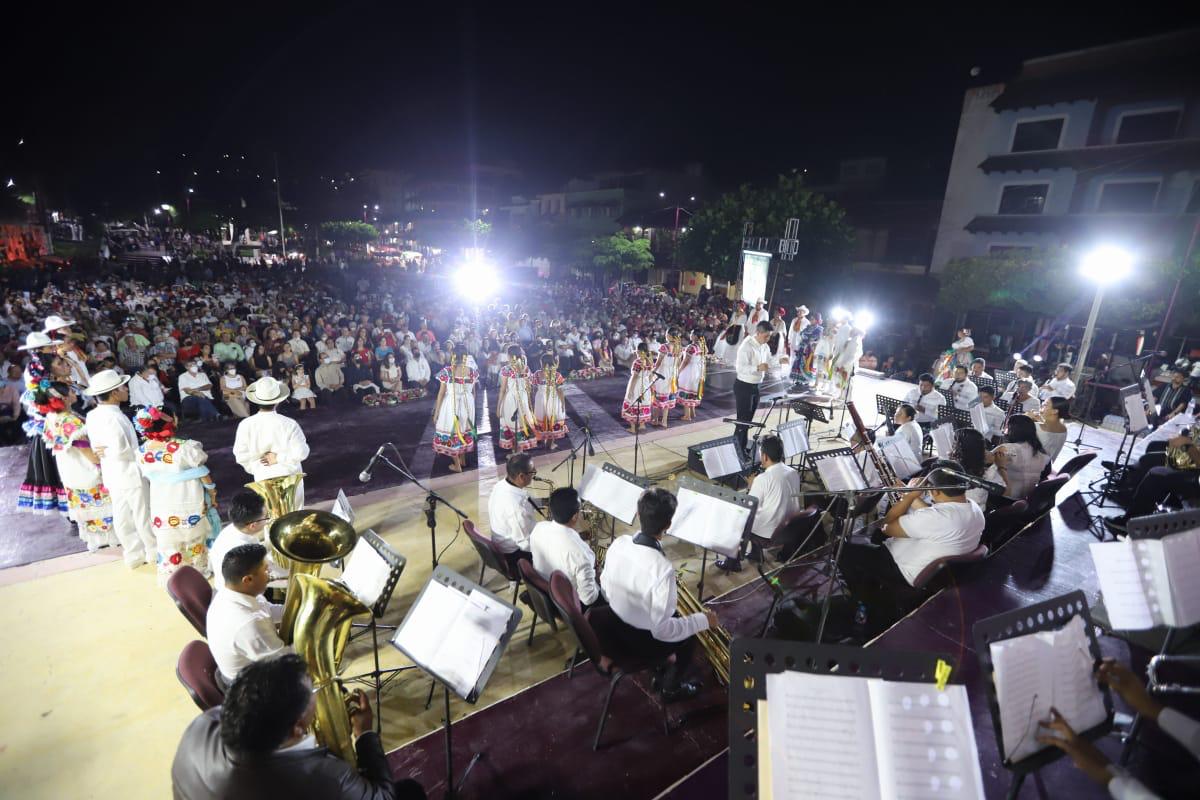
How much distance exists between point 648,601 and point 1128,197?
79.5ft

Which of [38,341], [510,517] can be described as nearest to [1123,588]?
[510,517]

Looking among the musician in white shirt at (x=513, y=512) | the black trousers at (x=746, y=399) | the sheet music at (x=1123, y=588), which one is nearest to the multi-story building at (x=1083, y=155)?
the black trousers at (x=746, y=399)

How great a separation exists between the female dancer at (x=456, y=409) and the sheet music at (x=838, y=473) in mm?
4806

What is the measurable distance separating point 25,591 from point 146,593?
1036mm

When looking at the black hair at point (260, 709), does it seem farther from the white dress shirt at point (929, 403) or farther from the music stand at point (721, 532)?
the white dress shirt at point (929, 403)

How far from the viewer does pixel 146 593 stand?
4.90m

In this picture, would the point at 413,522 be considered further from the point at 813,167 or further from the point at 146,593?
the point at 813,167

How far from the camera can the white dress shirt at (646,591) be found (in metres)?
3.34

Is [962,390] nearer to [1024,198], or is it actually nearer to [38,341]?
[38,341]

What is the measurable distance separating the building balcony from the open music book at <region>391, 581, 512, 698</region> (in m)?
24.3

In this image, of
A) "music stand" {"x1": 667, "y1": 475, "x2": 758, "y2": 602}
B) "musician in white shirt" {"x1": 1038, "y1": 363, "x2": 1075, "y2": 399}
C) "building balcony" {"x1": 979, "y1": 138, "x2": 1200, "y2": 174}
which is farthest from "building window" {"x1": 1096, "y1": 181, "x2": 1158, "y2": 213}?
"music stand" {"x1": 667, "y1": 475, "x2": 758, "y2": 602}

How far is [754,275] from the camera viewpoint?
16250 millimetres

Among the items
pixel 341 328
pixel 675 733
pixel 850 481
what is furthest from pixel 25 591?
pixel 341 328

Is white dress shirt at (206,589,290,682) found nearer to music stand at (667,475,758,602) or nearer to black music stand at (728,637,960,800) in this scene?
black music stand at (728,637,960,800)
